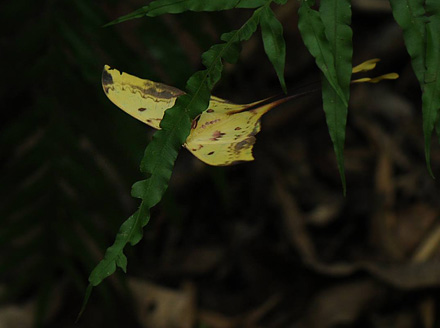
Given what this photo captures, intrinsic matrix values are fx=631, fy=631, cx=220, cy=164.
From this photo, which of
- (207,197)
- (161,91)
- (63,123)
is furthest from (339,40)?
(207,197)

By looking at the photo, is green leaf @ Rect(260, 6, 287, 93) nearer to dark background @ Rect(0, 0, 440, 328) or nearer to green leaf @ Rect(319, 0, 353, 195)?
green leaf @ Rect(319, 0, 353, 195)

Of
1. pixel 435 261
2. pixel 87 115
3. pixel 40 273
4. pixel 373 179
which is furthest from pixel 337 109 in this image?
pixel 373 179

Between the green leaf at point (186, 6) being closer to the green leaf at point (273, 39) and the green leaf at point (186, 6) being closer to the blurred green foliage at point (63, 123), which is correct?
the green leaf at point (273, 39)

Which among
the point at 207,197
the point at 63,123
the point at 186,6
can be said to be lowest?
the point at 207,197

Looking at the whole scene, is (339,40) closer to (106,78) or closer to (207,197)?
(106,78)

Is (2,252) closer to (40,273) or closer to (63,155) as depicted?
(40,273)

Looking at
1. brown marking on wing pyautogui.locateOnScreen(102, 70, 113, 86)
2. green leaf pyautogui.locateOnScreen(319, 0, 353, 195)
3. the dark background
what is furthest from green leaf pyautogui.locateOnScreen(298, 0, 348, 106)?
the dark background
